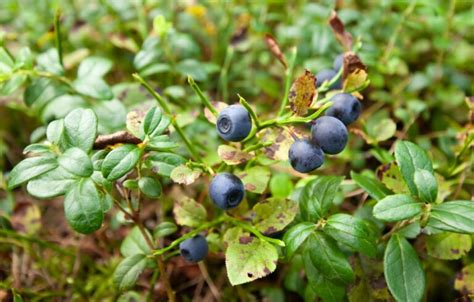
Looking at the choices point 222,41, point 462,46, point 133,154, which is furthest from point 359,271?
point 462,46

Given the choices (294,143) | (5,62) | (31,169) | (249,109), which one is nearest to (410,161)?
(294,143)

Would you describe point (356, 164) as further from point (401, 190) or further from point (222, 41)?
point (222, 41)

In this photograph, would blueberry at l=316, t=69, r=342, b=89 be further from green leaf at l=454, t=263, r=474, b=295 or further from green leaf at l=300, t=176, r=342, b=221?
green leaf at l=454, t=263, r=474, b=295

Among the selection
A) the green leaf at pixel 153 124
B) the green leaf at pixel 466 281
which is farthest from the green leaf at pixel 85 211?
the green leaf at pixel 466 281

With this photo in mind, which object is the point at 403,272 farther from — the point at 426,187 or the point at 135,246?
the point at 135,246

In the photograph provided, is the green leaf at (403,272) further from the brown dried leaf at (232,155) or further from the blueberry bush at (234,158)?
the brown dried leaf at (232,155)
